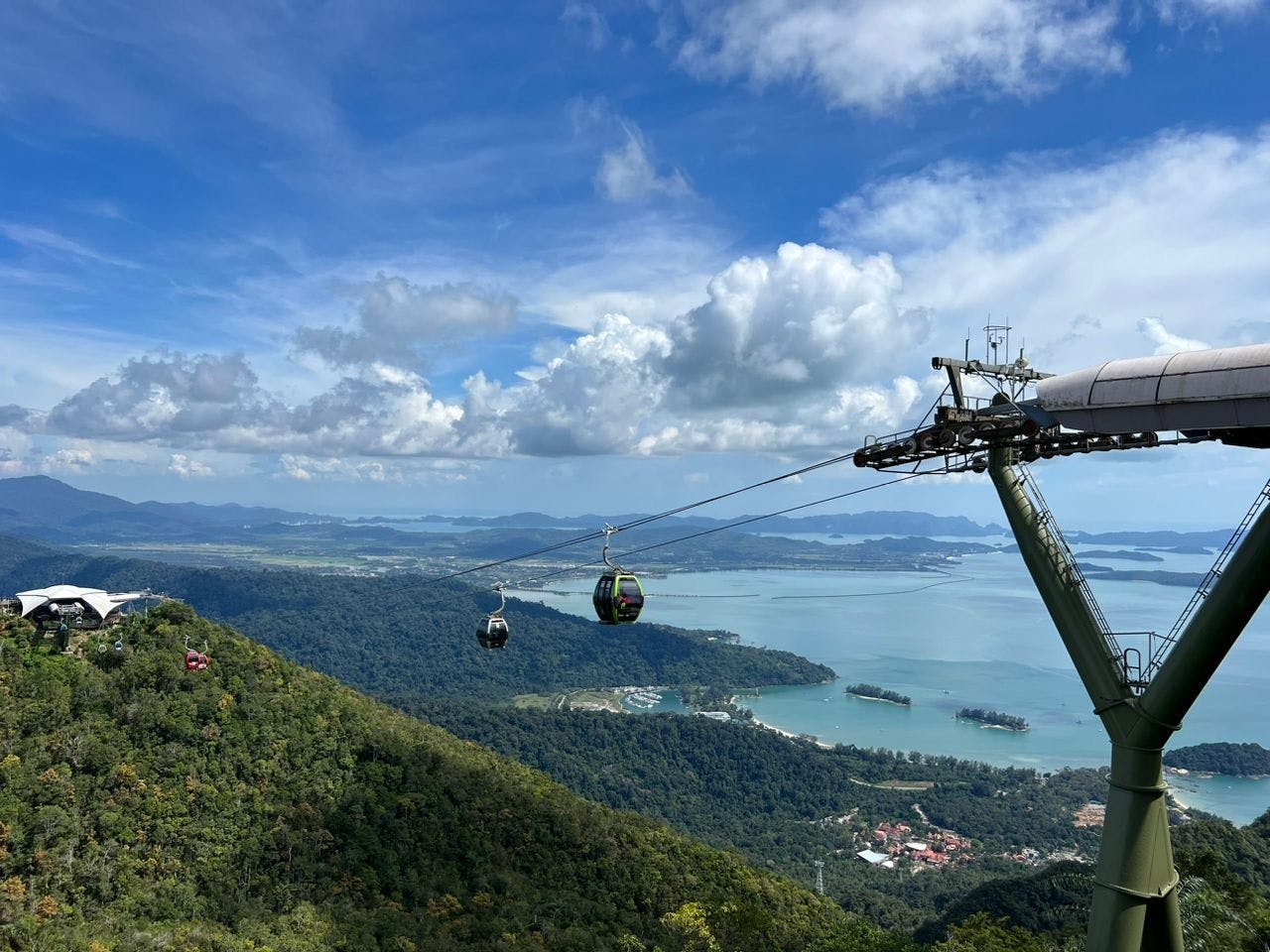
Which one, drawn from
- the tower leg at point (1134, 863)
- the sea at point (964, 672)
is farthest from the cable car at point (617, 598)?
the sea at point (964, 672)

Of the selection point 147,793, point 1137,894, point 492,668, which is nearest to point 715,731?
point 492,668

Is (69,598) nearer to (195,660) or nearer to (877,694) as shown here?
(195,660)

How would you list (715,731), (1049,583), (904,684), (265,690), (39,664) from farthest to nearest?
1. (904,684)
2. (715,731)
3. (265,690)
4. (39,664)
5. (1049,583)

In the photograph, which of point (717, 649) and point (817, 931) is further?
point (717, 649)

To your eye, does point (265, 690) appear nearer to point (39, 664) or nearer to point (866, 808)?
point (39, 664)

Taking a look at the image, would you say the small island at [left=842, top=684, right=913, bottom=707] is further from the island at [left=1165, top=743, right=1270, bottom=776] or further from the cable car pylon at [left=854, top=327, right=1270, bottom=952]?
the cable car pylon at [left=854, top=327, right=1270, bottom=952]
